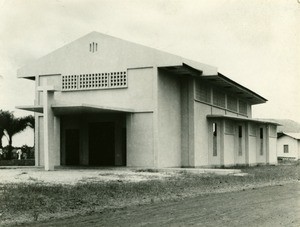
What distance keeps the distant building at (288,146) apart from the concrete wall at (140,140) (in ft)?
152

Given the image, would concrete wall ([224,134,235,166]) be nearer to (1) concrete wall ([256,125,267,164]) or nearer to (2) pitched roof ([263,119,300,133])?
(1) concrete wall ([256,125,267,164])

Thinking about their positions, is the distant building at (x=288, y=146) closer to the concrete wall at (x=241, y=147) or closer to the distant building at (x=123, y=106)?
the concrete wall at (x=241, y=147)

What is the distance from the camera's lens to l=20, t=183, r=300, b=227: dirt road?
880 centimetres

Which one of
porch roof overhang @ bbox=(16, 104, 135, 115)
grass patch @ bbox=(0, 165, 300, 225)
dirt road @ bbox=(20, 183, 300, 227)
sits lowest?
dirt road @ bbox=(20, 183, 300, 227)

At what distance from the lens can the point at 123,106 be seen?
26688 mm

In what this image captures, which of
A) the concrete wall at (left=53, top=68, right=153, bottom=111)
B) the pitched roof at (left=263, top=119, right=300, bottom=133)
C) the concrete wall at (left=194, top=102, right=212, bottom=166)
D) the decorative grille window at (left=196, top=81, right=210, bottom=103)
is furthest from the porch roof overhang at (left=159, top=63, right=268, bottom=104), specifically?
the pitched roof at (left=263, top=119, right=300, bottom=133)

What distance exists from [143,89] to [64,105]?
4.70 metres

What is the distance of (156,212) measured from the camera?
10047 millimetres

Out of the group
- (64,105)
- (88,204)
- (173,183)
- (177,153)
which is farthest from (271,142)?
(88,204)

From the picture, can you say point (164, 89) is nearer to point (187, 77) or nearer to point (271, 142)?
point (187, 77)

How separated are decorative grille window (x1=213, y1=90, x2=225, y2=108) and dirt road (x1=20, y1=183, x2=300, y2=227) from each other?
2061 centimetres

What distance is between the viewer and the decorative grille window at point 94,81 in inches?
1059

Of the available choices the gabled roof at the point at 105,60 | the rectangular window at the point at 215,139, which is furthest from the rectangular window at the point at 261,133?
the gabled roof at the point at 105,60

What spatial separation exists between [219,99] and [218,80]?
360 cm
